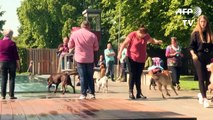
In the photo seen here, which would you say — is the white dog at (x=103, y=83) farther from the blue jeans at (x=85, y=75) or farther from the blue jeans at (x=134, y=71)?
the blue jeans at (x=85, y=75)

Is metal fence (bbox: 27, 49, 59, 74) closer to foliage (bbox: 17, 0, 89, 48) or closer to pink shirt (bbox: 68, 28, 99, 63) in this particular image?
foliage (bbox: 17, 0, 89, 48)

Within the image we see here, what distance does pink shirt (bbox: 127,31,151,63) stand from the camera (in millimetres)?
12336

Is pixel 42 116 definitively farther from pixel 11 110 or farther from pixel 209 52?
pixel 209 52

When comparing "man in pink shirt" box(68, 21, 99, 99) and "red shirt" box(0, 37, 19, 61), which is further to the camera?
"red shirt" box(0, 37, 19, 61)

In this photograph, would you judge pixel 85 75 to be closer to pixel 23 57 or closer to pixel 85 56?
pixel 85 56

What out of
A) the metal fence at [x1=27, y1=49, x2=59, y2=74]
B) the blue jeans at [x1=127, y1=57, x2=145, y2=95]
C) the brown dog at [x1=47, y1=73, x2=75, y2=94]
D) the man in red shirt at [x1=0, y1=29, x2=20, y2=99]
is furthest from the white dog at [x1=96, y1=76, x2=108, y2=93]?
the metal fence at [x1=27, y1=49, x2=59, y2=74]

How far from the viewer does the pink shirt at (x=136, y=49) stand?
12.3m

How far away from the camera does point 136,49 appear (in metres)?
12.4

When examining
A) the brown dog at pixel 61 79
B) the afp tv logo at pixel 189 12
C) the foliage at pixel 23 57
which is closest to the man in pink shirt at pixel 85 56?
the brown dog at pixel 61 79

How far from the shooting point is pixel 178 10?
29.1 meters

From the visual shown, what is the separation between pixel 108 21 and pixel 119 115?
45494 millimetres

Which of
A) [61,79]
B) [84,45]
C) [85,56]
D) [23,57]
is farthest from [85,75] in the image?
[23,57]

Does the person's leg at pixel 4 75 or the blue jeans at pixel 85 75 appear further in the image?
the person's leg at pixel 4 75

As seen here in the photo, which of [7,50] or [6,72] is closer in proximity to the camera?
[7,50]
